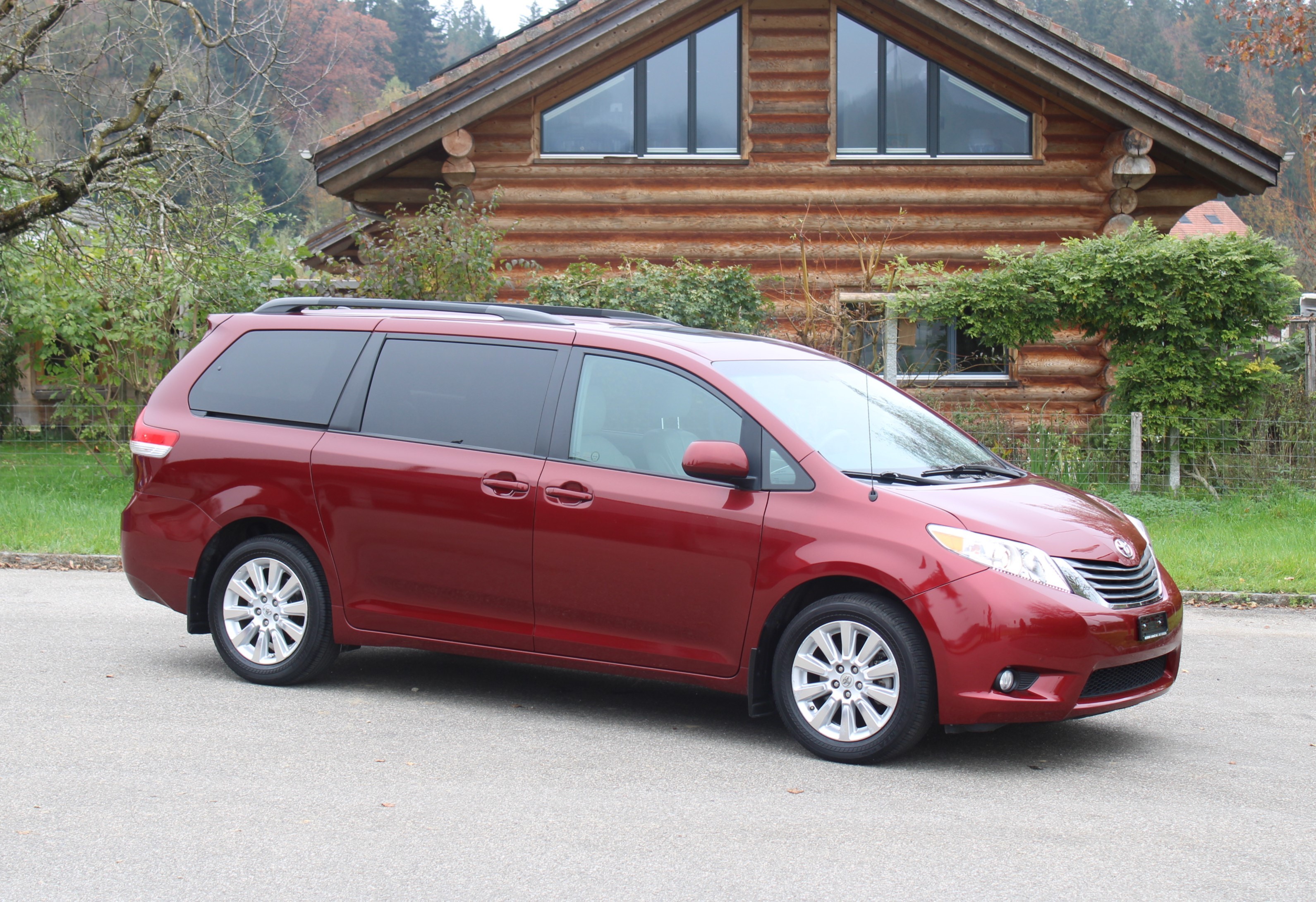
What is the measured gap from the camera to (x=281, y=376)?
→ 6945 mm

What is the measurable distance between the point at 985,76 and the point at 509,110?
597 centimetres

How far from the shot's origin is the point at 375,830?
4.54 metres

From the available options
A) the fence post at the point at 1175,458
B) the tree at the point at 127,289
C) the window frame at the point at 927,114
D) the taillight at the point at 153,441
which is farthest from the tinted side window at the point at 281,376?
the window frame at the point at 927,114

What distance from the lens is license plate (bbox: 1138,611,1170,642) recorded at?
5.49m

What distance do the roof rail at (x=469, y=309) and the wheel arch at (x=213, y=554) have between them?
1.18 meters

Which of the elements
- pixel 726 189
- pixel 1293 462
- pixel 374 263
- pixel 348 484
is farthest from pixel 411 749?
pixel 726 189

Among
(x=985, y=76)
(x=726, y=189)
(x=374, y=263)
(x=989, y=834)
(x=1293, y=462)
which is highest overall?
(x=985, y=76)

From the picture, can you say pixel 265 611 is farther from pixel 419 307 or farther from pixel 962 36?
pixel 962 36

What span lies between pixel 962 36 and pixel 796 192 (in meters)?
2.68

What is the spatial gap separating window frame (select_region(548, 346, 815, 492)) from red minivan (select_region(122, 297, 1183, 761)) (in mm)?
10

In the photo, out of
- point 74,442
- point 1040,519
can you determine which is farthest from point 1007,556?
point 74,442

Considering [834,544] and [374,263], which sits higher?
[374,263]

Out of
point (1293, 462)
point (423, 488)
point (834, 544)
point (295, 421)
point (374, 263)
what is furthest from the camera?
point (374, 263)

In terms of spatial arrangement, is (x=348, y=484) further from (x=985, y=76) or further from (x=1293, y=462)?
(x=985, y=76)
